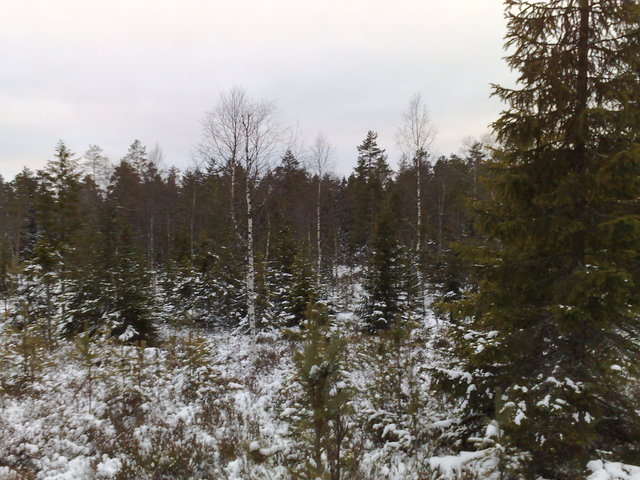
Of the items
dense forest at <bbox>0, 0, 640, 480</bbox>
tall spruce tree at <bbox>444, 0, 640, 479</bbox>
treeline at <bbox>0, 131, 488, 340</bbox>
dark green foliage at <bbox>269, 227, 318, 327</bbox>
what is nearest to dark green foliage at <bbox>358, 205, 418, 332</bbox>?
treeline at <bbox>0, 131, 488, 340</bbox>

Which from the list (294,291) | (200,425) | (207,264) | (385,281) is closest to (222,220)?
(207,264)

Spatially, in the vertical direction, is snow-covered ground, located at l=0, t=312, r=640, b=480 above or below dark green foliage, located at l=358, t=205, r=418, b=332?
below

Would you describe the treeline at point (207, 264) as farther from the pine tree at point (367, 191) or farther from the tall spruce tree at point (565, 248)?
the tall spruce tree at point (565, 248)

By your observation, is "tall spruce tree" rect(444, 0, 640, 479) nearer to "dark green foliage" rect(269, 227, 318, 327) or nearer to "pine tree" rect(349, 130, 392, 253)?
"dark green foliage" rect(269, 227, 318, 327)

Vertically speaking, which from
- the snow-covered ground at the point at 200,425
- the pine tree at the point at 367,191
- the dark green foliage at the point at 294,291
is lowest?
the snow-covered ground at the point at 200,425

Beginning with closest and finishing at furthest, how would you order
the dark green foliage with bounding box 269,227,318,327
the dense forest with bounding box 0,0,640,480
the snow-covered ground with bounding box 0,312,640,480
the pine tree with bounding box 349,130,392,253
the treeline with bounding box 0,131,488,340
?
the dense forest with bounding box 0,0,640,480 < the snow-covered ground with bounding box 0,312,640,480 < the treeline with bounding box 0,131,488,340 < the dark green foliage with bounding box 269,227,318,327 < the pine tree with bounding box 349,130,392,253

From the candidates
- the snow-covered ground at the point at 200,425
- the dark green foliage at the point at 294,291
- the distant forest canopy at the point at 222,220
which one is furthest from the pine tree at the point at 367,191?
the snow-covered ground at the point at 200,425

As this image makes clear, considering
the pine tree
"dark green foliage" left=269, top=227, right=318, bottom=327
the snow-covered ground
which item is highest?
the pine tree

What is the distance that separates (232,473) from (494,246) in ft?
18.7

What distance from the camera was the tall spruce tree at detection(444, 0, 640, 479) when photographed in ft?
14.3

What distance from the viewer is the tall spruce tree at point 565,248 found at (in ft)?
14.3

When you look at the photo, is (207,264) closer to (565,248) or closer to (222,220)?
(222,220)

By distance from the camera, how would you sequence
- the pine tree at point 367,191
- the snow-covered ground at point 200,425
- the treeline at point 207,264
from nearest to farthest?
the snow-covered ground at point 200,425
the treeline at point 207,264
the pine tree at point 367,191

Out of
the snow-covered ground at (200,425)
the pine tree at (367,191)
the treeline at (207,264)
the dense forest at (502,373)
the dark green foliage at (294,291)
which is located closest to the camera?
the dense forest at (502,373)
